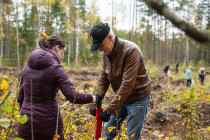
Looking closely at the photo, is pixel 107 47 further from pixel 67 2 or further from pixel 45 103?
pixel 67 2

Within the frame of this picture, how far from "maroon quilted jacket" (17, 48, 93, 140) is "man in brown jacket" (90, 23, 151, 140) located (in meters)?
0.53

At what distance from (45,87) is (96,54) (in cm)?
2572

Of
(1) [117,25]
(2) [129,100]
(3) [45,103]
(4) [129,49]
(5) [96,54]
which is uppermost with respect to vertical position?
(1) [117,25]

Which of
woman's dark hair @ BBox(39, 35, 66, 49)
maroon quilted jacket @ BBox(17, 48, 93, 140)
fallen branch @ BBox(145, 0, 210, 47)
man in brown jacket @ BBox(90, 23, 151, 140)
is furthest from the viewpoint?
man in brown jacket @ BBox(90, 23, 151, 140)

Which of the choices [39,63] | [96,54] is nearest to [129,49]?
[39,63]

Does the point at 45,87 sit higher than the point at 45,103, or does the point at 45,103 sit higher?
the point at 45,87

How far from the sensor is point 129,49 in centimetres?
227

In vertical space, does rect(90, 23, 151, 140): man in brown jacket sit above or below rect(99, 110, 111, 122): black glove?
above

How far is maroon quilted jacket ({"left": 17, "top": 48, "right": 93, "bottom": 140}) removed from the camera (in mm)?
1800

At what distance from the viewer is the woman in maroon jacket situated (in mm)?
1801

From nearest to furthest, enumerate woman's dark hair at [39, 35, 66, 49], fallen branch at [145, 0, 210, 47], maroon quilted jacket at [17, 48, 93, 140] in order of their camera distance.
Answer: fallen branch at [145, 0, 210, 47] → maroon quilted jacket at [17, 48, 93, 140] → woman's dark hair at [39, 35, 66, 49]

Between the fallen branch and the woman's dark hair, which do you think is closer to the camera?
the fallen branch

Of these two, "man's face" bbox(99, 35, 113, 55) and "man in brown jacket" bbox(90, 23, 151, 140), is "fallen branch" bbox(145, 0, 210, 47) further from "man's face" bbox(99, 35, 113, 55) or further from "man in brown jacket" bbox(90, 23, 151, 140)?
"man's face" bbox(99, 35, 113, 55)

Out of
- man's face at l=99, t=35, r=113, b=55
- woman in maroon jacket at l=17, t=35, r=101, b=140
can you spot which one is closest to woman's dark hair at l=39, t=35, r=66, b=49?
woman in maroon jacket at l=17, t=35, r=101, b=140
